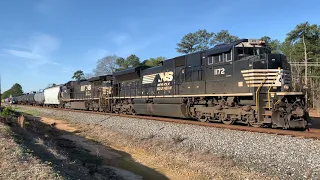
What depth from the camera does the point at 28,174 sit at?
16.3ft

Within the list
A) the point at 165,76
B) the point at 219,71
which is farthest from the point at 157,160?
the point at 165,76

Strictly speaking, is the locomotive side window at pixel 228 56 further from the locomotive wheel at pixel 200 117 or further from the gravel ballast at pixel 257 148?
the gravel ballast at pixel 257 148

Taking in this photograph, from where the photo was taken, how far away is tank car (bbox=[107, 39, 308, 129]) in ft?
34.8

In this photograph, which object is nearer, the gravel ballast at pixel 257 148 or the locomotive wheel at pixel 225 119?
the gravel ballast at pixel 257 148

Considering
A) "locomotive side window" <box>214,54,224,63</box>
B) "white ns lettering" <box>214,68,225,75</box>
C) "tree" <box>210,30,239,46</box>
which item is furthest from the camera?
"tree" <box>210,30,239,46</box>

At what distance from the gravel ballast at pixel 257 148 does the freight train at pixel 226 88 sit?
132 cm

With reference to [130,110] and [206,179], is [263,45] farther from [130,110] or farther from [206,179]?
[130,110]

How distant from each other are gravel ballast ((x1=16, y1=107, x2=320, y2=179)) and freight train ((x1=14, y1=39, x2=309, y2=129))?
132cm

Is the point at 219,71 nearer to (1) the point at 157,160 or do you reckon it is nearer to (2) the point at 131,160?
(1) the point at 157,160

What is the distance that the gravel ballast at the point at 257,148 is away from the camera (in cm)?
688

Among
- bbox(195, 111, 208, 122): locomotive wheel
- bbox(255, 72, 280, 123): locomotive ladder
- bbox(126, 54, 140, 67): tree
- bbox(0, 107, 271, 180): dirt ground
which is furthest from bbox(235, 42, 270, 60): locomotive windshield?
bbox(126, 54, 140, 67): tree

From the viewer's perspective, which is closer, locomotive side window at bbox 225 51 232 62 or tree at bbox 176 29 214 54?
locomotive side window at bbox 225 51 232 62

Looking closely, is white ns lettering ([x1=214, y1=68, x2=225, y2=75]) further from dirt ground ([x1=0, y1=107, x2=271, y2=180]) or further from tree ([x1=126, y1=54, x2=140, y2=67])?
tree ([x1=126, y1=54, x2=140, y2=67])

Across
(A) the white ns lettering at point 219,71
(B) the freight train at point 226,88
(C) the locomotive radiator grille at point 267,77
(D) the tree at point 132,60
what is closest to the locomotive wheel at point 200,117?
(B) the freight train at point 226,88
